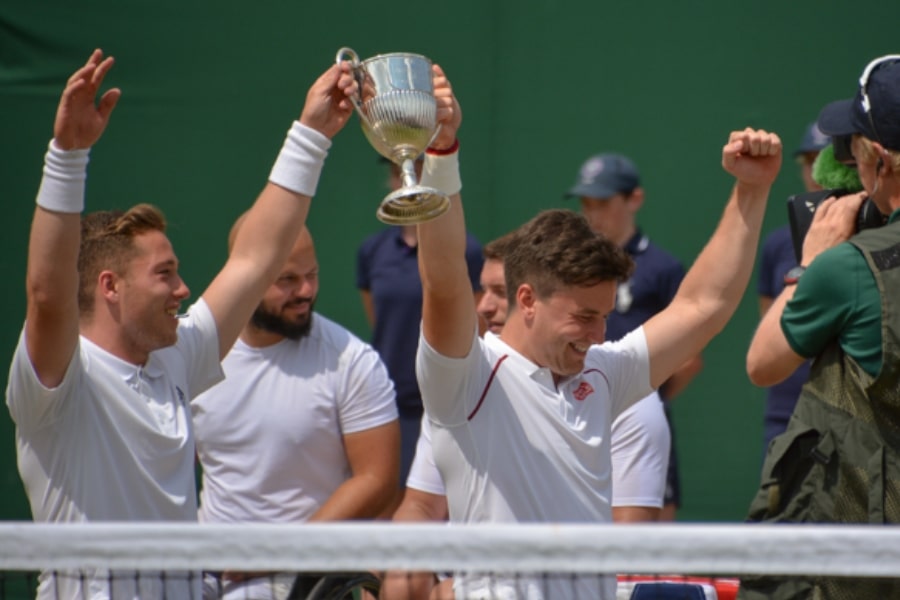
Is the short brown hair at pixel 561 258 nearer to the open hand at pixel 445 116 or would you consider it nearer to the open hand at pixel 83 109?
the open hand at pixel 445 116

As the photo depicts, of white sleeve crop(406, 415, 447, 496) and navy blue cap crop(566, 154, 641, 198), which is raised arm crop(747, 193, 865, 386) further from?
navy blue cap crop(566, 154, 641, 198)

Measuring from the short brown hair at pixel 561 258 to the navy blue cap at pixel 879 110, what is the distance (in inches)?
24.8

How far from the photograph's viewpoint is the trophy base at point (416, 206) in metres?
3.02

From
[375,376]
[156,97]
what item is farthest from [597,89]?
[375,376]

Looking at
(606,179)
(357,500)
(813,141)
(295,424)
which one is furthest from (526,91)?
(357,500)

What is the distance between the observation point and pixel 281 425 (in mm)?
4609

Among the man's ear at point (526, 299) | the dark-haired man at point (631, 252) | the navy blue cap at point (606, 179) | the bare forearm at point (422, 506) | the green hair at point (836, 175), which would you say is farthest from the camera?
the navy blue cap at point (606, 179)

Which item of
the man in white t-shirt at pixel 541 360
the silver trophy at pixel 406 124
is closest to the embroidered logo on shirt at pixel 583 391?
the man in white t-shirt at pixel 541 360

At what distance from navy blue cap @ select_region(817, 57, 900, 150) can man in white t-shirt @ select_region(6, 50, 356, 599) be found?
119 cm

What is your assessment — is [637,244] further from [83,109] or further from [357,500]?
[83,109]

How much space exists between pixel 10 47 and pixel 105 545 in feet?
15.5

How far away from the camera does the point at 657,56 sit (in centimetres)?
679

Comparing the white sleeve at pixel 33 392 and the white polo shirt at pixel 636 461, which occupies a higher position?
the white sleeve at pixel 33 392

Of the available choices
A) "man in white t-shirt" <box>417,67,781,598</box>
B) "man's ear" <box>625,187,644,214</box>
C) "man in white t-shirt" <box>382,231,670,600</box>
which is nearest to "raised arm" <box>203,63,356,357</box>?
"man in white t-shirt" <box>417,67,781,598</box>
